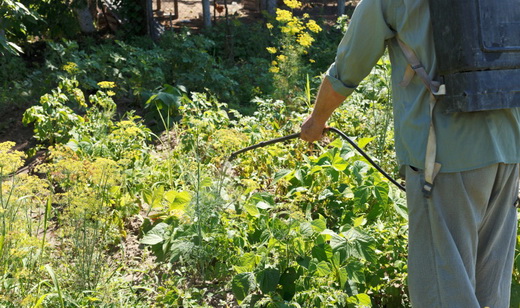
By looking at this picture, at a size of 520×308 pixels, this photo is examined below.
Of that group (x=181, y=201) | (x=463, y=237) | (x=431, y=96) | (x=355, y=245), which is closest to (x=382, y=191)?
(x=355, y=245)

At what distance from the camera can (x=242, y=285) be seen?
3637 millimetres

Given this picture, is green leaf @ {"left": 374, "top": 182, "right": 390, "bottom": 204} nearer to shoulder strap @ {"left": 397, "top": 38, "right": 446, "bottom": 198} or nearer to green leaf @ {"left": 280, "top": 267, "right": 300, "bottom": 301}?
green leaf @ {"left": 280, "top": 267, "right": 300, "bottom": 301}

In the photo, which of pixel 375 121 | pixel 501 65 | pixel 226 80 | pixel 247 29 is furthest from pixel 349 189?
pixel 247 29

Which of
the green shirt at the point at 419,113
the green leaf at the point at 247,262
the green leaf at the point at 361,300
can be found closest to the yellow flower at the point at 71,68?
the green leaf at the point at 247,262

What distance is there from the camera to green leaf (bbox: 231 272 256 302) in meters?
3.62

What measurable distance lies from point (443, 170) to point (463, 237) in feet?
0.97

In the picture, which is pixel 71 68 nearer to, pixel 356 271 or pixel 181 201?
pixel 181 201

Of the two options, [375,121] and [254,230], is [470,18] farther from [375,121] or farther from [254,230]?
[375,121]

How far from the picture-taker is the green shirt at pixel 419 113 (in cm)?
269

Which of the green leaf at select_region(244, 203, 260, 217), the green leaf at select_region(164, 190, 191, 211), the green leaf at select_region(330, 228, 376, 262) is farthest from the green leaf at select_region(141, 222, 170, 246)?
the green leaf at select_region(330, 228, 376, 262)

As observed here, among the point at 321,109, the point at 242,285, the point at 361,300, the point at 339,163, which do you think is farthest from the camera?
the point at 339,163

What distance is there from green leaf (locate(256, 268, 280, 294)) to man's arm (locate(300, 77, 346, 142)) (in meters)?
0.83

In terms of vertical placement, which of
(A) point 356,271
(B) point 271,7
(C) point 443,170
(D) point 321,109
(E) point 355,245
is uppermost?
(D) point 321,109

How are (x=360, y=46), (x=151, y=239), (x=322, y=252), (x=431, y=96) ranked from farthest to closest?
(x=151, y=239) < (x=322, y=252) < (x=360, y=46) < (x=431, y=96)
